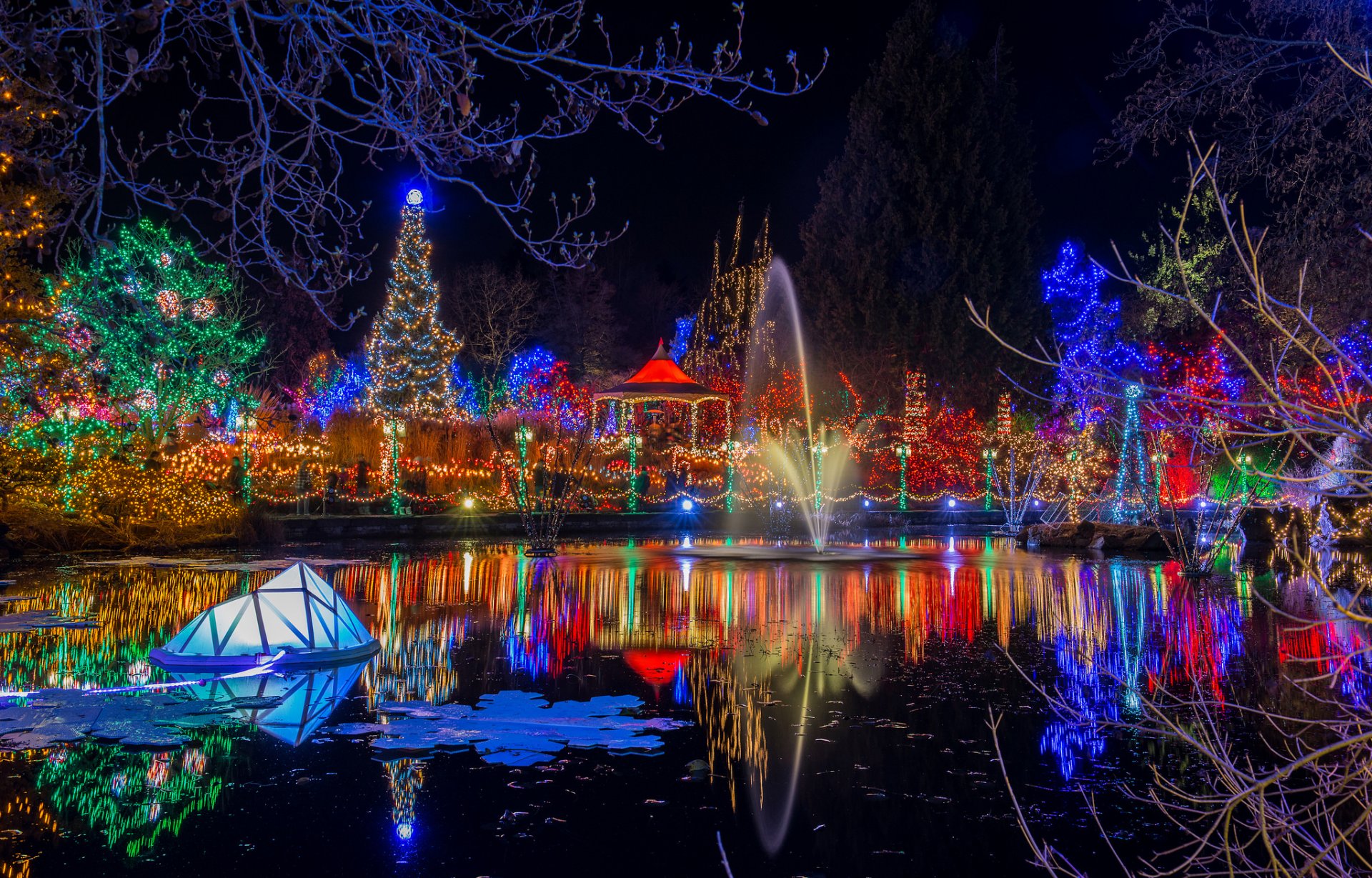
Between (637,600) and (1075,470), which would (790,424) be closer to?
(1075,470)

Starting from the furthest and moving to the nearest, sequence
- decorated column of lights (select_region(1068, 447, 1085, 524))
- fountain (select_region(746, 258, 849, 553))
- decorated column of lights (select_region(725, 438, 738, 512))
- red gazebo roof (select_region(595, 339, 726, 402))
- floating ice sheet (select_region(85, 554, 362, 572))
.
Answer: fountain (select_region(746, 258, 849, 553)) → decorated column of lights (select_region(1068, 447, 1085, 524)) → red gazebo roof (select_region(595, 339, 726, 402)) → decorated column of lights (select_region(725, 438, 738, 512)) → floating ice sheet (select_region(85, 554, 362, 572))

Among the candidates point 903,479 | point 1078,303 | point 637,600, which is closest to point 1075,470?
point 903,479

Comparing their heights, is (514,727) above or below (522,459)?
below

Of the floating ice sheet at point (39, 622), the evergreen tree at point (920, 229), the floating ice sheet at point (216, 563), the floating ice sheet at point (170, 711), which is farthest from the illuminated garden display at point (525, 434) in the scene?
the floating ice sheet at point (170, 711)

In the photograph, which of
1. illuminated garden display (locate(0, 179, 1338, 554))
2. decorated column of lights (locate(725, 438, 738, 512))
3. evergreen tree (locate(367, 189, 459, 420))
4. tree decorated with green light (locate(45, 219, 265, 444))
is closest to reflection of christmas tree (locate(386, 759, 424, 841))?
illuminated garden display (locate(0, 179, 1338, 554))

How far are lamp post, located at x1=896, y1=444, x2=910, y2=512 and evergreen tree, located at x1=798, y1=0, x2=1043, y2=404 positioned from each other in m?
3.59

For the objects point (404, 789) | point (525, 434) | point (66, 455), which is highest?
point (525, 434)

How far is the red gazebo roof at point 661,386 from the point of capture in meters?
30.2

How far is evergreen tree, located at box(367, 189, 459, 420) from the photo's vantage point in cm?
4416

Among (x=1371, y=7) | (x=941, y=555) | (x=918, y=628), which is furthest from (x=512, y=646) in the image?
(x=941, y=555)

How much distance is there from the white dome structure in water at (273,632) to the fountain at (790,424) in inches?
744

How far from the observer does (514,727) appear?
Answer: 250 inches

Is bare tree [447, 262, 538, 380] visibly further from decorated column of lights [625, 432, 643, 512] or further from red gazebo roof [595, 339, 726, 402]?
decorated column of lights [625, 432, 643, 512]

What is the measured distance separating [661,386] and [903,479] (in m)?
8.22
